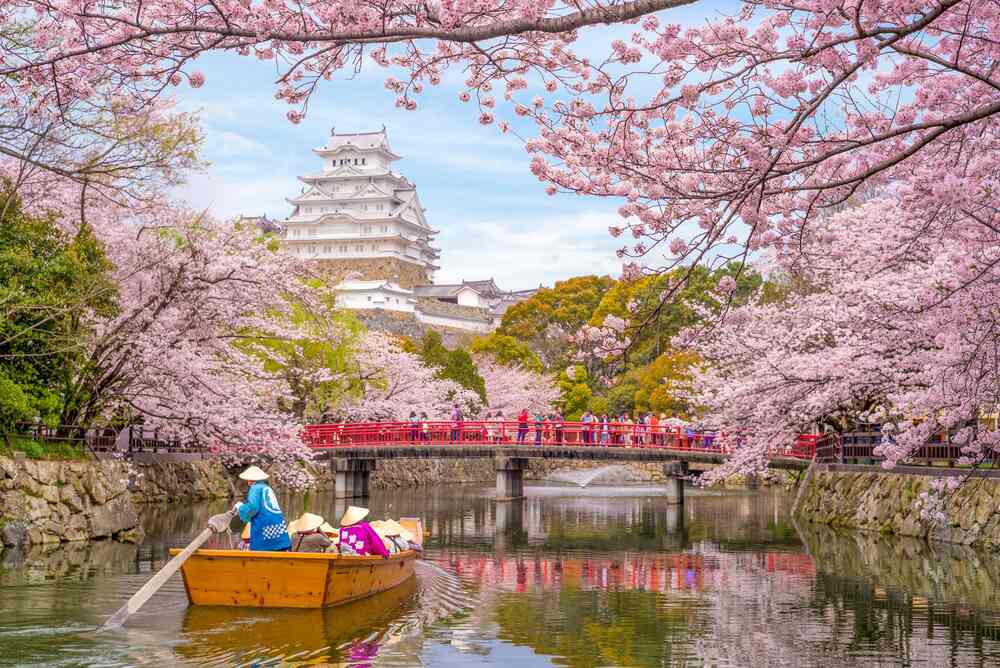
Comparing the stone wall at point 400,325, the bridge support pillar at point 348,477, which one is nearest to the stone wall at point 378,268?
the stone wall at point 400,325

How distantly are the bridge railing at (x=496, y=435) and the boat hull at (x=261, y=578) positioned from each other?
21899 millimetres

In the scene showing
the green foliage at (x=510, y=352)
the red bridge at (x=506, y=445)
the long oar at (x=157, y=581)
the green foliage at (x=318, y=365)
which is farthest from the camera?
the green foliage at (x=510, y=352)

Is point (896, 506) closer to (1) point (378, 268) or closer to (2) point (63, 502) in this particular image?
(2) point (63, 502)

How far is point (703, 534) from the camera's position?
24.8 meters

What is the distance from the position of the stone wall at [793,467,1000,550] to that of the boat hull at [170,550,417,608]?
9083mm

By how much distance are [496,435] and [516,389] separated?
66.9 ft

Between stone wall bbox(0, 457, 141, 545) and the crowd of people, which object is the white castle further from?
stone wall bbox(0, 457, 141, 545)

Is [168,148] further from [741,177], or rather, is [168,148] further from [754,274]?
[754,274]

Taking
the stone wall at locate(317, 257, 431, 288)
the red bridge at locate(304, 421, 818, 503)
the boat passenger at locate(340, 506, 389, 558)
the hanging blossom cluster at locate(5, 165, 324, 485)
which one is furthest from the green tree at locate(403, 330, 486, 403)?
the boat passenger at locate(340, 506, 389, 558)

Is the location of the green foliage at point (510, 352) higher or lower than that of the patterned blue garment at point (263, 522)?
higher

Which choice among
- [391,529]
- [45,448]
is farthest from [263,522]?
[45,448]

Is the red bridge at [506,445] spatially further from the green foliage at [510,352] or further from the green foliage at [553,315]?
the green foliage at [553,315]

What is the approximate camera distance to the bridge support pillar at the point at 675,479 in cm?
3447

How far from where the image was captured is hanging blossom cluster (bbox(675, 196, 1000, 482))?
9.73 meters
